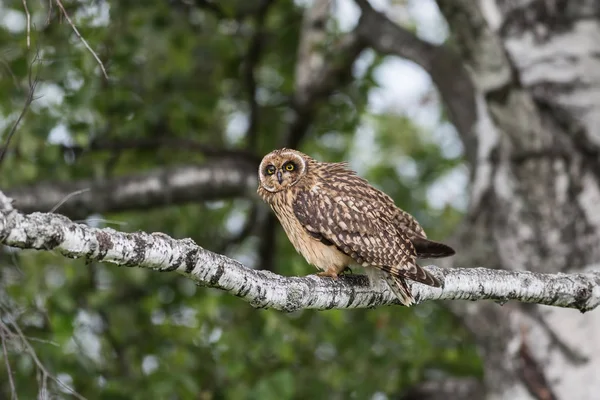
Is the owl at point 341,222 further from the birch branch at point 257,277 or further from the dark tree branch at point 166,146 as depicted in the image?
the dark tree branch at point 166,146

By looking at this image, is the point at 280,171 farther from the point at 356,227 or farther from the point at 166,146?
the point at 166,146

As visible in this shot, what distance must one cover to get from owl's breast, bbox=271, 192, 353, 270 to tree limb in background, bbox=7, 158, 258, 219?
172 cm

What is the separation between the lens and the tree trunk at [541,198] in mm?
4977

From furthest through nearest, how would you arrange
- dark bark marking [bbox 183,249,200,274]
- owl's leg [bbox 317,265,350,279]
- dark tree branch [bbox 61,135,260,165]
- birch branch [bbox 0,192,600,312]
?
dark tree branch [bbox 61,135,260,165]
owl's leg [bbox 317,265,350,279]
dark bark marking [bbox 183,249,200,274]
birch branch [bbox 0,192,600,312]

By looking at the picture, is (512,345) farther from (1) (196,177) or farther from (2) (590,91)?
(1) (196,177)

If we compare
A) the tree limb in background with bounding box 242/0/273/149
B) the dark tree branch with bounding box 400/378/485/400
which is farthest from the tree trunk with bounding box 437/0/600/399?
the tree limb in background with bounding box 242/0/273/149

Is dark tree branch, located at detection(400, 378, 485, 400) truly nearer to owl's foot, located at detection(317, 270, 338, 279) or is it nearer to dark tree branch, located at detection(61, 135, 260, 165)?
dark tree branch, located at detection(61, 135, 260, 165)

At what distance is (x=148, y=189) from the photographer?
18.8ft

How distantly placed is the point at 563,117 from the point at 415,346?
2.15m

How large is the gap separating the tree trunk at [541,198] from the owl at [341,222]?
124 centimetres

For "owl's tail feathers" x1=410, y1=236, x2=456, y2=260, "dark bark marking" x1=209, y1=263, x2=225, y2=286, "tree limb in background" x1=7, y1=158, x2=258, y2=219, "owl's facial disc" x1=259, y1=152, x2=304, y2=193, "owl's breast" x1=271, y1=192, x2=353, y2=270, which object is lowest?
"dark bark marking" x1=209, y1=263, x2=225, y2=286

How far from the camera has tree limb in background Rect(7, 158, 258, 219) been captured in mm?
5305

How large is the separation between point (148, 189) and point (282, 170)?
1943 mm

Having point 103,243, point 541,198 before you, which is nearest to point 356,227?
point 103,243
